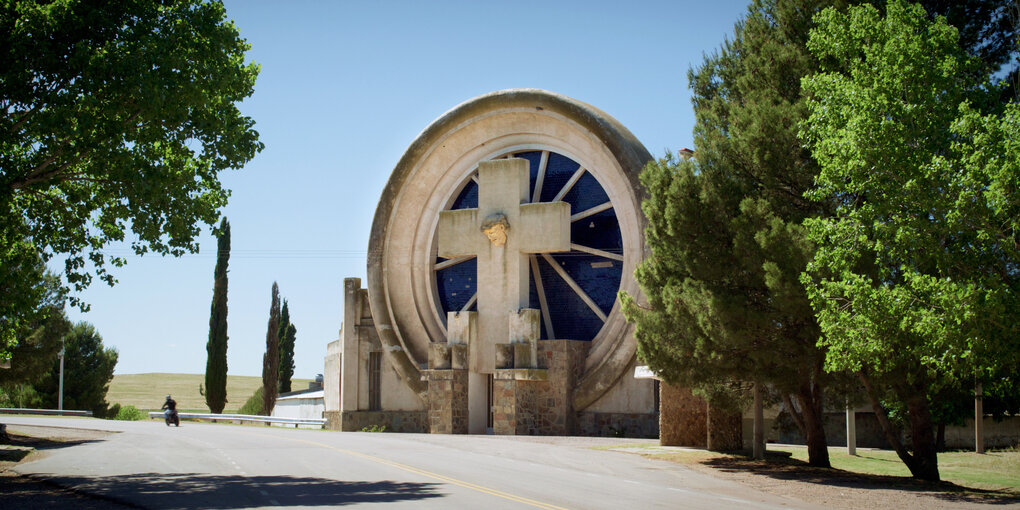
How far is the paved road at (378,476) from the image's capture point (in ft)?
38.5

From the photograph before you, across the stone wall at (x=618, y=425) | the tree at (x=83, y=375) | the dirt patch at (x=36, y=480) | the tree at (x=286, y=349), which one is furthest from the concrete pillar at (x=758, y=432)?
the tree at (x=286, y=349)

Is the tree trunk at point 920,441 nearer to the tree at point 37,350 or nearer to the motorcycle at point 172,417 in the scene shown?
the motorcycle at point 172,417

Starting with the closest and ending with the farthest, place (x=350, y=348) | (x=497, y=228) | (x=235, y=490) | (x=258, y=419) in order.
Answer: (x=235, y=490)
(x=497, y=228)
(x=350, y=348)
(x=258, y=419)

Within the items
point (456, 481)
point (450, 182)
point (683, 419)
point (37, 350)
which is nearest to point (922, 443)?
point (683, 419)

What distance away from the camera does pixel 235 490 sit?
1280 centimetres

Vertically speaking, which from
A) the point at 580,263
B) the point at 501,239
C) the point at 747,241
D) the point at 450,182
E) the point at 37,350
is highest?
the point at 450,182

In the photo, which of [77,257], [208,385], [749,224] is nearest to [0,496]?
[77,257]

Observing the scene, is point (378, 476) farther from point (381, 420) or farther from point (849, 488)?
point (381, 420)

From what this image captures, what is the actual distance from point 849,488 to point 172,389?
9923 centimetres

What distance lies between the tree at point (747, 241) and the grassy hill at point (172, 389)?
68.1 meters

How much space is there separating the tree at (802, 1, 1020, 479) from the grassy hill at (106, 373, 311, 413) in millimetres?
72508

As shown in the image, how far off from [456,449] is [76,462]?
722 cm

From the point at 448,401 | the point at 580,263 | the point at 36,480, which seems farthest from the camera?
the point at 580,263

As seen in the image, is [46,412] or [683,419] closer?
[683,419]
